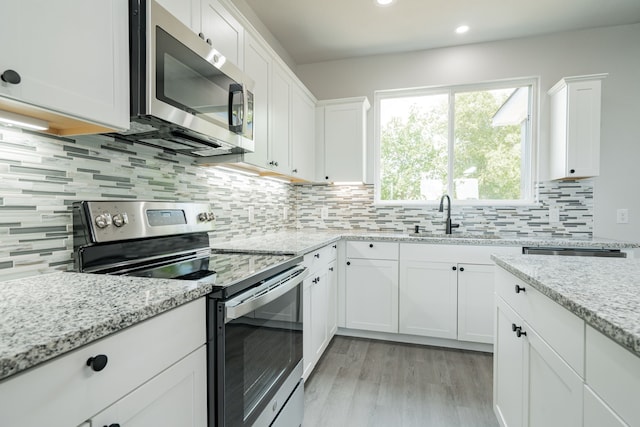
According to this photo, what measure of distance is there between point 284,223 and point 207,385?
224 cm

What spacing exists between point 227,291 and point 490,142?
2984 millimetres

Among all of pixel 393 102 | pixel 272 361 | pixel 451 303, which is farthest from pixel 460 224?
pixel 272 361

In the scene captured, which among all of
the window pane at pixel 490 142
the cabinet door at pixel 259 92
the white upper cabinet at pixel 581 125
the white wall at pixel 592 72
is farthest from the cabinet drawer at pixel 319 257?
the white upper cabinet at pixel 581 125

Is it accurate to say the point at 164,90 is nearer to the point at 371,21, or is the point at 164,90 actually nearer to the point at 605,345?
the point at 605,345

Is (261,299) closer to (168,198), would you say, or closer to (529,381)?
(168,198)

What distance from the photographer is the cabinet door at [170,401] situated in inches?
26.1

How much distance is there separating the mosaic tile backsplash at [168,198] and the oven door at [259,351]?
67cm

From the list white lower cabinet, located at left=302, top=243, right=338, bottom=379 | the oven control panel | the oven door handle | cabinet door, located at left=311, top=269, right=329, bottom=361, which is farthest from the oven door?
the oven control panel

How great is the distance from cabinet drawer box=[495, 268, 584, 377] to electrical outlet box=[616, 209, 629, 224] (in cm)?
221

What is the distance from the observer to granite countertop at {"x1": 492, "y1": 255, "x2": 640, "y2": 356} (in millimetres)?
614

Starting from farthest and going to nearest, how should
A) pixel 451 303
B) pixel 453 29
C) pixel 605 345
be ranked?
pixel 453 29, pixel 451 303, pixel 605 345

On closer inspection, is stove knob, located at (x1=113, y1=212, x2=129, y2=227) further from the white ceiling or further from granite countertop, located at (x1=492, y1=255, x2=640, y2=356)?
the white ceiling

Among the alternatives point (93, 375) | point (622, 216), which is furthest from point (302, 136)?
point (622, 216)

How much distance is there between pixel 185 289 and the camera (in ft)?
2.84
